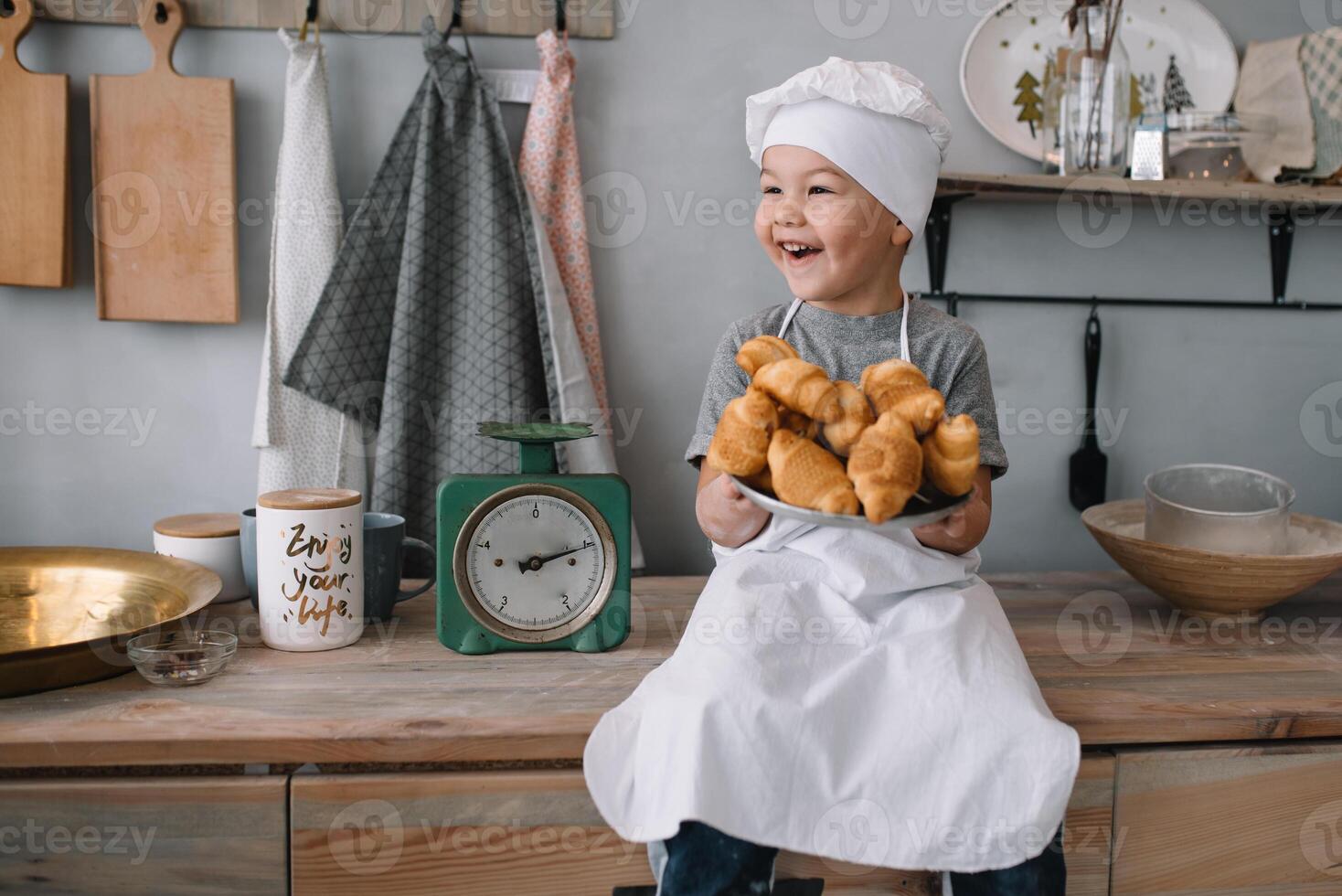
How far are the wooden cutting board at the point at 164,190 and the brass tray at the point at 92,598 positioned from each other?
0.36m

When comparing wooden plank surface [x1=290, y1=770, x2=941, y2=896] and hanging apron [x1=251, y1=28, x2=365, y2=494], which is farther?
hanging apron [x1=251, y1=28, x2=365, y2=494]

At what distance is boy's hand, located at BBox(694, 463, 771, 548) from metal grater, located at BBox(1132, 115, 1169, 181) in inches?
30.9

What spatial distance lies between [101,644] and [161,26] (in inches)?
32.4

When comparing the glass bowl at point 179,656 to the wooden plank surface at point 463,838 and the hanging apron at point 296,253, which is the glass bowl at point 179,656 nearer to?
the wooden plank surface at point 463,838

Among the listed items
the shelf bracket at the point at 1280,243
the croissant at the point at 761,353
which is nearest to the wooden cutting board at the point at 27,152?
the croissant at the point at 761,353

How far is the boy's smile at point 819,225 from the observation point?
3.35ft

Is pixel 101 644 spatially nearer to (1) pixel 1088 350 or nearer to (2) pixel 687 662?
(2) pixel 687 662

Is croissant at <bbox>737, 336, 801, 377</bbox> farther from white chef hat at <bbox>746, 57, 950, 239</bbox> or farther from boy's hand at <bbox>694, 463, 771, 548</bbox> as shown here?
white chef hat at <bbox>746, 57, 950, 239</bbox>

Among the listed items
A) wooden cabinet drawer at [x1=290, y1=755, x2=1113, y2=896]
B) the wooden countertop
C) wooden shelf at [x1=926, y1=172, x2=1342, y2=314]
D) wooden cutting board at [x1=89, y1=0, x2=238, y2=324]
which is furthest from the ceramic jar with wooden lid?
wooden shelf at [x1=926, y1=172, x2=1342, y2=314]

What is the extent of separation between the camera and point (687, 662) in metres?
0.92

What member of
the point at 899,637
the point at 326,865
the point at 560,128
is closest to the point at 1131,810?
the point at 899,637

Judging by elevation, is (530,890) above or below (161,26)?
below

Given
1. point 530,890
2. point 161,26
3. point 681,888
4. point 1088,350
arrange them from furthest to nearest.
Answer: point 1088,350 → point 161,26 → point 530,890 → point 681,888

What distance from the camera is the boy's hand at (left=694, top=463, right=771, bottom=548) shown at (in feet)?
3.15
